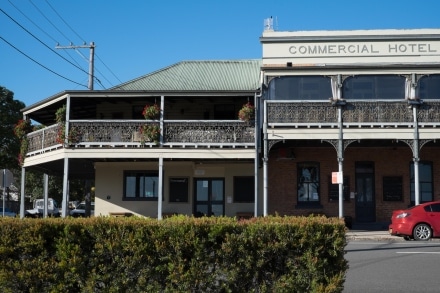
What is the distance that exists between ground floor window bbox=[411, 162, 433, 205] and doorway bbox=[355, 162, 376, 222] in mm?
1755

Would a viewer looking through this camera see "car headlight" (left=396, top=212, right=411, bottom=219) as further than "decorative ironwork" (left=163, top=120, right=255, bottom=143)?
No

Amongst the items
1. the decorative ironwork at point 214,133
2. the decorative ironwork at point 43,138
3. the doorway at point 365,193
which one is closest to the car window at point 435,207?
the doorway at point 365,193

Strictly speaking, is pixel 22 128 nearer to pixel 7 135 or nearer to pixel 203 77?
pixel 203 77

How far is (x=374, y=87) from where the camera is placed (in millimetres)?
24078

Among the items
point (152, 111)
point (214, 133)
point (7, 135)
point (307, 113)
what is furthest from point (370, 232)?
point (7, 135)

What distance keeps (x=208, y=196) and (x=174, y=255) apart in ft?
63.9

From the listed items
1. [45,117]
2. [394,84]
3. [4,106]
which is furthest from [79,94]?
[4,106]

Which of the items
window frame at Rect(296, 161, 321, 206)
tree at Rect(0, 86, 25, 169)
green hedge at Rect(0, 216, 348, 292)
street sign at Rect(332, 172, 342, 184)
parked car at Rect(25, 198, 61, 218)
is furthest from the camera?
tree at Rect(0, 86, 25, 169)

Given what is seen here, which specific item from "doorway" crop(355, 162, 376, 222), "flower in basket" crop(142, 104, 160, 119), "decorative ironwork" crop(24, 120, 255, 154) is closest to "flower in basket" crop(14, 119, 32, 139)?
"decorative ironwork" crop(24, 120, 255, 154)

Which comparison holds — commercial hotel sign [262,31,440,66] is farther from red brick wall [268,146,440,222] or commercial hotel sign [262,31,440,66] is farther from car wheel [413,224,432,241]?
car wheel [413,224,432,241]

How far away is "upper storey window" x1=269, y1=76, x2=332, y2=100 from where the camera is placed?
24.1m

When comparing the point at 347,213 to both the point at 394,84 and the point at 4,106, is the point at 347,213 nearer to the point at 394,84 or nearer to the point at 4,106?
the point at 394,84

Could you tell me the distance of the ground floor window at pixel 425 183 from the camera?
25.0 m

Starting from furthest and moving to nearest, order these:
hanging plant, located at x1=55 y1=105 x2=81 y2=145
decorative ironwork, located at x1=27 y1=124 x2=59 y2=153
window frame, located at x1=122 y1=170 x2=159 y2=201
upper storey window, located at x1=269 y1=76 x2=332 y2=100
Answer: window frame, located at x1=122 y1=170 x2=159 y2=201
upper storey window, located at x1=269 y1=76 x2=332 y2=100
decorative ironwork, located at x1=27 y1=124 x2=59 y2=153
hanging plant, located at x1=55 y1=105 x2=81 y2=145
